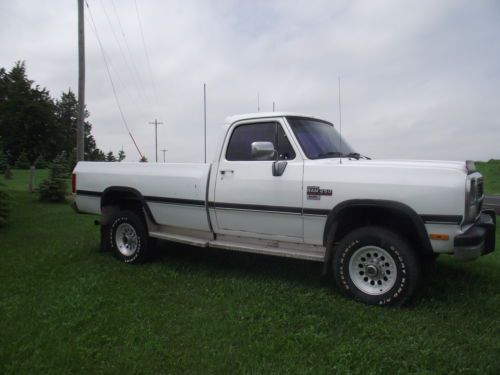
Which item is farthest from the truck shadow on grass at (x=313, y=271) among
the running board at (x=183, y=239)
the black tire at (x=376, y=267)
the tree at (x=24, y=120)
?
the tree at (x=24, y=120)

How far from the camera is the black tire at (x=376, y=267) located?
13.5 ft

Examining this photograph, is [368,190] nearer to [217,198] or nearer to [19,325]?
[217,198]

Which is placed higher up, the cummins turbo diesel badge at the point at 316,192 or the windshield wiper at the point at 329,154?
the windshield wiper at the point at 329,154

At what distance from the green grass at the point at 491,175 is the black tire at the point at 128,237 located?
2224 cm

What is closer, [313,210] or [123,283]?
[313,210]

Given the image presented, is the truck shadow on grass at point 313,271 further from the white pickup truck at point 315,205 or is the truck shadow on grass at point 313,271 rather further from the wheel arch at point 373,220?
the wheel arch at point 373,220

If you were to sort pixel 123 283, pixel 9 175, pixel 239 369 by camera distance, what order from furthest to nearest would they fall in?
pixel 9 175 < pixel 123 283 < pixel 239 369

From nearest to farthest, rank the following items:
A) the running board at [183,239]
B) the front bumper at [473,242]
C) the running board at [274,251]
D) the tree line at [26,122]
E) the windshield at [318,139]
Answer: the front bumper at [473,242]
the running board at [274,251]
the windshield at [318,139]
the running board at [183,239]
the tree line at [26,122]

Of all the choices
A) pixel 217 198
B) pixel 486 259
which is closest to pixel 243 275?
pixel 217 198

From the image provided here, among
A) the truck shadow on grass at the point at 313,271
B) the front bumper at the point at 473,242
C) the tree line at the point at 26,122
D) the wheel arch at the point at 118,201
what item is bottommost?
the truck shadow on grass at the point at 313,271

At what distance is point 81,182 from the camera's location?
6613mm

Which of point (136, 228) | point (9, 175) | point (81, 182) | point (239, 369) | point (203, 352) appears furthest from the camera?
point (9, 175)

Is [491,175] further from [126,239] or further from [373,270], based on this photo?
[126,239]

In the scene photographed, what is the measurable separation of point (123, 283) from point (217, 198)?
1593mm
